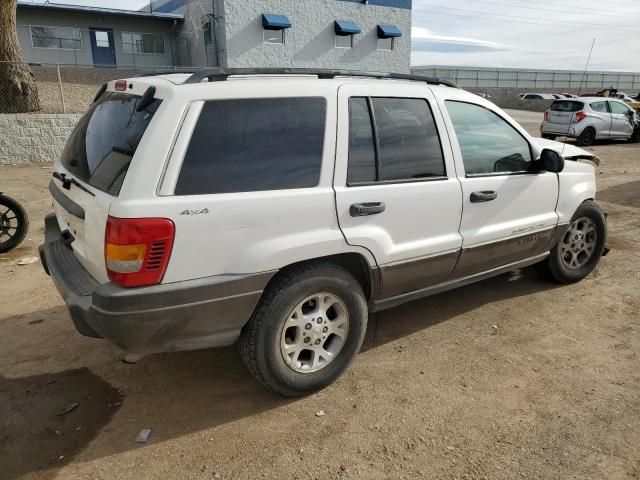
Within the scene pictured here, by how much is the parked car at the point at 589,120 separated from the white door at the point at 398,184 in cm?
1406

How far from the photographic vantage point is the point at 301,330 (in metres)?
2.99

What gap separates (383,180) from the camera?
3.15 m

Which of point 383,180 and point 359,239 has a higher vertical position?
point 383,180

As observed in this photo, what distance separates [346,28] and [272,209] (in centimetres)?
2614

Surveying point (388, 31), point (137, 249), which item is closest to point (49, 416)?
point (137, 249)

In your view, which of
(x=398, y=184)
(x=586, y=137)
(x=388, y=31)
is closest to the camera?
(x=398, y=184)

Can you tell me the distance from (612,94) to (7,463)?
107ft

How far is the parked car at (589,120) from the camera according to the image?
52.0 feet

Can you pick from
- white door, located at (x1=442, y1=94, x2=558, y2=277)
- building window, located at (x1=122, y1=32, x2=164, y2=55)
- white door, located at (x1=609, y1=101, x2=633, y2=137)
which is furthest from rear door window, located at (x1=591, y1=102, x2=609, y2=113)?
building window, located at (x1=122, y1=32, x2=164, y2=55)

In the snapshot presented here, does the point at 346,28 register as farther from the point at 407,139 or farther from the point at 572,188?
the point at 407,139

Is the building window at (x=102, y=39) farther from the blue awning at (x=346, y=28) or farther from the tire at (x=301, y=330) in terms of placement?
the tire at (x=301, y=330)

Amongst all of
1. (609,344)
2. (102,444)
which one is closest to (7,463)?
(102,444)

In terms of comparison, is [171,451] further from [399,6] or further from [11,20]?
[399,6]

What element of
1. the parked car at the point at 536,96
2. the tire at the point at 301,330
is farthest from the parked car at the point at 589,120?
the parked car at the point at 536,96
